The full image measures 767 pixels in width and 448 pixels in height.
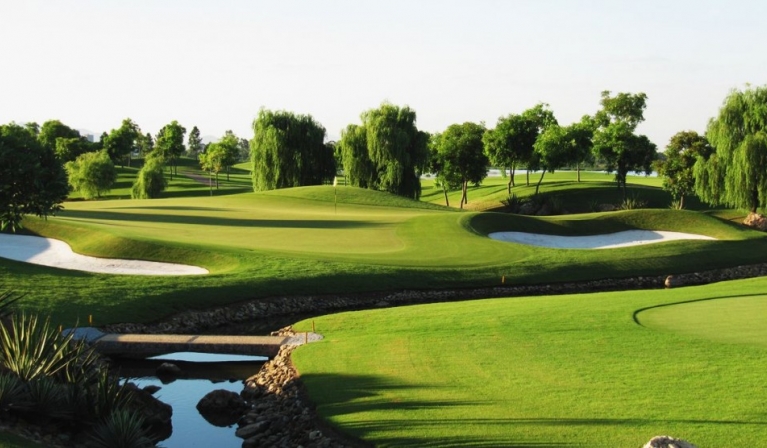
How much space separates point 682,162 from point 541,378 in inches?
2703

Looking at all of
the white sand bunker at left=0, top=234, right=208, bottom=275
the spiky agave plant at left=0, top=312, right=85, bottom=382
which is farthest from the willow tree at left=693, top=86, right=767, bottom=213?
the spiky agave plant at left=0, top=312, right=85, bottom=382

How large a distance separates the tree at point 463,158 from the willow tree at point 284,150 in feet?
52.2

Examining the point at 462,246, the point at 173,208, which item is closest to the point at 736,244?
the point at 462,246

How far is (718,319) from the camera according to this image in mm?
20953

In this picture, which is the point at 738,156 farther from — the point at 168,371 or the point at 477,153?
the point at 168,371

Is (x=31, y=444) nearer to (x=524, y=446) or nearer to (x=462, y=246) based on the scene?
(x=524, y=446)

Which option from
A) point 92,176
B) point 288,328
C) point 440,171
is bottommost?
point 288,328

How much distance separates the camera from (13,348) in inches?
527

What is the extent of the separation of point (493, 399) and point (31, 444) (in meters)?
7.51

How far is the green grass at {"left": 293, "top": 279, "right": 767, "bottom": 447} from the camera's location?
1216 cm

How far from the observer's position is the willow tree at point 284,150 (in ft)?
252

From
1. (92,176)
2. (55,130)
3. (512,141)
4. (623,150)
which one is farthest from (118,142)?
(623,150)

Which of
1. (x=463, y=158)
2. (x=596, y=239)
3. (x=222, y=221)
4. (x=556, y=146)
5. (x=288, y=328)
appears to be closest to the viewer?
(x=288, y=328)

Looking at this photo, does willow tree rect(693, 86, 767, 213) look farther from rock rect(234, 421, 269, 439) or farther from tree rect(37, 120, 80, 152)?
tree rect(37, 120, 80, 152)
